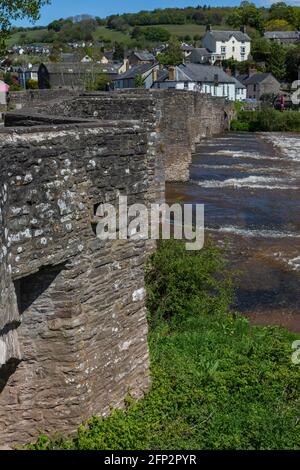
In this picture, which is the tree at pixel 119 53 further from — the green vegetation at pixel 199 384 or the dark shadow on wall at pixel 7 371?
the dark shadow on wall at pixel 7 371

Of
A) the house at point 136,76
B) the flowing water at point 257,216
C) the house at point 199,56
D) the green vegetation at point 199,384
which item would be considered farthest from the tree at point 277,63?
the green vegetation at point 199,384

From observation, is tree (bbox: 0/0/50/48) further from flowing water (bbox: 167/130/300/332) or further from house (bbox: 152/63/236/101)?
house (bbox: 152/63/236/101)

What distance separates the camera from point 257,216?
25.4 metres

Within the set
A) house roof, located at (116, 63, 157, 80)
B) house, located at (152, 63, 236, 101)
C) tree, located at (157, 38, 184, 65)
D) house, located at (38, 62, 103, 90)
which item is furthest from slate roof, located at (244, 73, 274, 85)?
house, located at (38, 62, 103, 90)

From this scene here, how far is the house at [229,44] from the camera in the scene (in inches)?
5886

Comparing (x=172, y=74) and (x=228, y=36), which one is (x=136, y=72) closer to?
(x=172, y=74)

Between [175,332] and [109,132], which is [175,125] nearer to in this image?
[175,332]

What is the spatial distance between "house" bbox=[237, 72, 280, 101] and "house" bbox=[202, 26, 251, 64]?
4574cm

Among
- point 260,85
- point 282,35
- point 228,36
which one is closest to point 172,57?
point 260,85

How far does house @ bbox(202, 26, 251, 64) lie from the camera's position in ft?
490

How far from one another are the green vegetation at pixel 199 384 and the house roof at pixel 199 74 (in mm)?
67890

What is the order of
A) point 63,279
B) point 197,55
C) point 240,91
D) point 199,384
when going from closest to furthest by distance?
point 63,279 < point 199,384 < point 240,91 < point 197,55

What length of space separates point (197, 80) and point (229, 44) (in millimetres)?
72563
